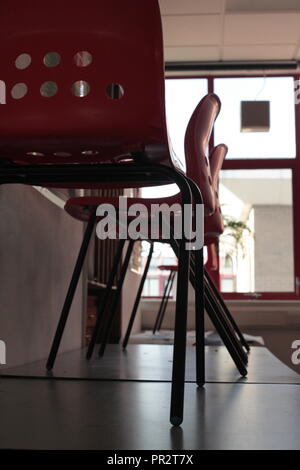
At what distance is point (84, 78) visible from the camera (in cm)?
110

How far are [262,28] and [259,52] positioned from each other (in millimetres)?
618

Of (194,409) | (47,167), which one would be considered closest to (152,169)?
(47,167)

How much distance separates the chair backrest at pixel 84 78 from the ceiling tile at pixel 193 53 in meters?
5.88

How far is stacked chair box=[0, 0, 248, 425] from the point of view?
1070 mm

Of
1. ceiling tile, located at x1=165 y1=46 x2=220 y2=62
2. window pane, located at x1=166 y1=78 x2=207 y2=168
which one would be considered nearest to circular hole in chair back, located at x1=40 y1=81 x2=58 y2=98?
ceiling tile, located at x1=165 y1=46 x2=220 y2=62

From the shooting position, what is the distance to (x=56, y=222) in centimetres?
242

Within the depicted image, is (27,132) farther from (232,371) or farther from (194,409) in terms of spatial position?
(232,371)

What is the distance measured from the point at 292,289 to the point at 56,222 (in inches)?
205

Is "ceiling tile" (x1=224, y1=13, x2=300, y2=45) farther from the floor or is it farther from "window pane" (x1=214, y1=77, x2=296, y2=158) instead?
the floor

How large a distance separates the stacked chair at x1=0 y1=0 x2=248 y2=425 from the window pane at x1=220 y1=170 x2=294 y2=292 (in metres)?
5.89

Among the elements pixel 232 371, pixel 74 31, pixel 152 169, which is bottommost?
pixel 232 371

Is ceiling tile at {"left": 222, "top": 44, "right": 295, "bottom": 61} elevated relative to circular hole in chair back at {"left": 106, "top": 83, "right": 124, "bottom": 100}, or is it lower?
elevated

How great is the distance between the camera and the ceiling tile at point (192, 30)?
607 centimetres

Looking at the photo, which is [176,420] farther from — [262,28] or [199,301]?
[262,28]
